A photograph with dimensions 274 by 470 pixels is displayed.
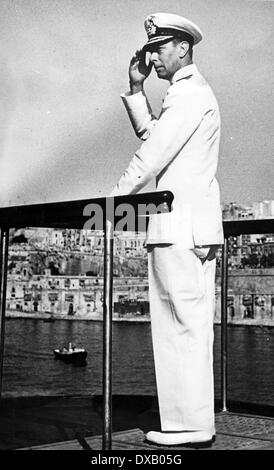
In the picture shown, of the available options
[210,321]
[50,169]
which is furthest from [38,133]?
[210,321]

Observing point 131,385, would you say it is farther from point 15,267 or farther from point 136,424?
point 15,267

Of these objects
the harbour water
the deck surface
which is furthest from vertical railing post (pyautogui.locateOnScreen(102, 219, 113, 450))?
the harbour water

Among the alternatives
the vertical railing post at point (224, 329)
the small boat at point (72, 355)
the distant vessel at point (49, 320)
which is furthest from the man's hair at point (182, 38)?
the distant vessel at point (49, 320)

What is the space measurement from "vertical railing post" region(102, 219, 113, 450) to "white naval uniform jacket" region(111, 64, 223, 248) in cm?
39

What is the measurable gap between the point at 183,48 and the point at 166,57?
0.08 meters

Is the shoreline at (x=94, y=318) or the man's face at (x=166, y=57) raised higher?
the man's face at (x=166, y=57)

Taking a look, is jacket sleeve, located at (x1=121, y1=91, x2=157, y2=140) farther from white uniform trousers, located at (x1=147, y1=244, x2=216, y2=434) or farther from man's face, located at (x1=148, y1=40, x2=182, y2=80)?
white uniform trousers, located at (x1=147, y1=244, x2=216, y2=434)

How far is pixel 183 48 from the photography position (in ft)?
9.17

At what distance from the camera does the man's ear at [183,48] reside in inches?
110

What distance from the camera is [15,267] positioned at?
6831cm

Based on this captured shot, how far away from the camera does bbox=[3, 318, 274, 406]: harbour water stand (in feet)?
99.1

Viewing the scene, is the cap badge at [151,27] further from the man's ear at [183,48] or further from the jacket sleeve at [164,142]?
the jacket sleeve at [164,142]

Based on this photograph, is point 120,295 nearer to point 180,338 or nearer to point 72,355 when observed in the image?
point 72,355

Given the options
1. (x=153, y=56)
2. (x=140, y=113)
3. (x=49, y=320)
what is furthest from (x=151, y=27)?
(x=49, y=320)
